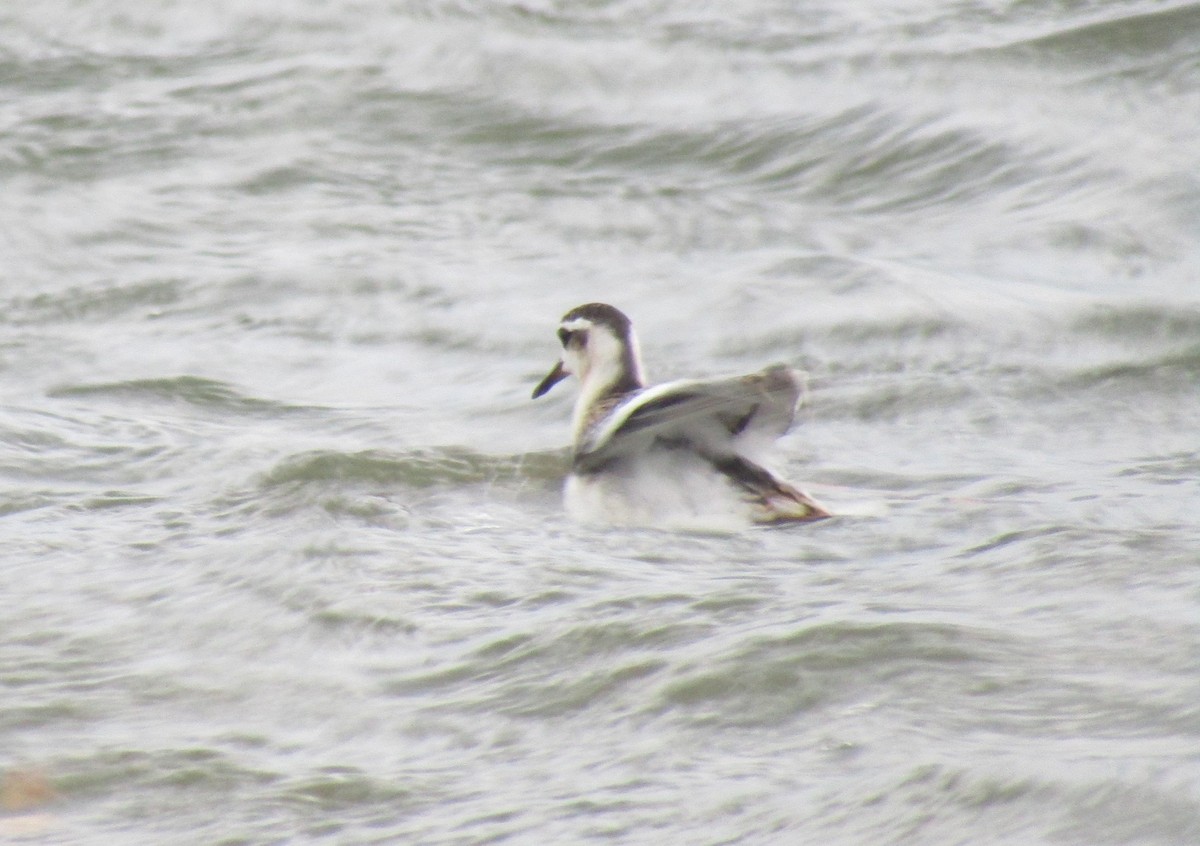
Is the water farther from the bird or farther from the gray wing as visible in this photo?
the gray wing

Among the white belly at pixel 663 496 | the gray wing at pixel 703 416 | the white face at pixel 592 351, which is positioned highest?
the white face at pixel 592 351

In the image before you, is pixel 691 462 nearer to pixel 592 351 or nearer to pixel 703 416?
pixel 703 416

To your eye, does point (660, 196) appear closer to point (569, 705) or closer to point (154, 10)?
point (154, 10)

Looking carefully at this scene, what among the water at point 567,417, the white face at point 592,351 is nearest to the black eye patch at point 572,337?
the white face at point 592,351

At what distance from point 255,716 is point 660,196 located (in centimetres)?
617

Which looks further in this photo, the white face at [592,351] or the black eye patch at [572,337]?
the black eye patch at [572,337]

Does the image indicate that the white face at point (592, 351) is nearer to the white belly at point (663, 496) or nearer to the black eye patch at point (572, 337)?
the black eye patch at point (572, 337)

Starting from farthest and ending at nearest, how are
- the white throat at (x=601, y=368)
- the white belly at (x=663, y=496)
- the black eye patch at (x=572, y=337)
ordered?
the black eye patch at (x=572, y=337), the white throat at (x=601, y=368), the white belly at (x=663, y=496)

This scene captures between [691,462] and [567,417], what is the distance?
1618 mm

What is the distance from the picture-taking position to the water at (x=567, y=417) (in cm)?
426

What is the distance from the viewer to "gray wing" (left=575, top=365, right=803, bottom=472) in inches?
236

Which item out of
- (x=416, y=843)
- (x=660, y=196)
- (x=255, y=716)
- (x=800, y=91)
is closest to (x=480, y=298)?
(x=660, y=196)

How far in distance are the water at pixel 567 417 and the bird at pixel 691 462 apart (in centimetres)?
15

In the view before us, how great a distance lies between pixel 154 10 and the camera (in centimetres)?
1369
